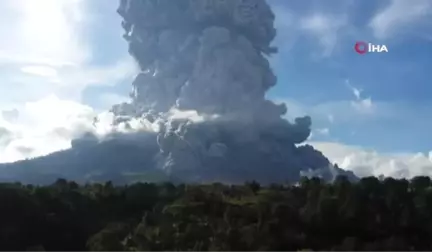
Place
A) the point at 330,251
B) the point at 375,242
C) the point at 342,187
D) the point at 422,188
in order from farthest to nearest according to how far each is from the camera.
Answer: the point at 422,188 < the point at 342,187 < the point at 375,242 < the point at 330,251

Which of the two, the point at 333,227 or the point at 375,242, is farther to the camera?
the point at 333,227

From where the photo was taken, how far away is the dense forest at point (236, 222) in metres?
44.0

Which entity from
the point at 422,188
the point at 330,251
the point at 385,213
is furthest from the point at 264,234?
the point at 422,188

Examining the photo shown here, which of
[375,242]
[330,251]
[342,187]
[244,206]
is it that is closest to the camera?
[330,251]

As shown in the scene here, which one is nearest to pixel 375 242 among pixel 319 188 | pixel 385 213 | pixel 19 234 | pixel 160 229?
pixel 385 213

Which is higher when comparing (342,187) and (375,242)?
(342,187)

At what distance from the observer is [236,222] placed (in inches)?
1847

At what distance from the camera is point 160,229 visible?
45.2 meters

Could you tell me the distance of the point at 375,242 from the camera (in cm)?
4681

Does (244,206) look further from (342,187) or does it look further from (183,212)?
(342,187)

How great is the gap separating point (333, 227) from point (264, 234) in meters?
7.98

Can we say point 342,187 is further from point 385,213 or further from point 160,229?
point 160,229

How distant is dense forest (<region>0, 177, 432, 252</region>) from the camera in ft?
144

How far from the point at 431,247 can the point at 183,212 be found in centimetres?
1562
